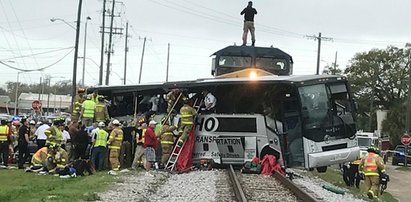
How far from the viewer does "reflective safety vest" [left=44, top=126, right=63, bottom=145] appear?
64.0ft

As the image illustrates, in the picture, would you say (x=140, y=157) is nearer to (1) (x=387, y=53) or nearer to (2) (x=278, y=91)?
(2) (x=278, y=91)

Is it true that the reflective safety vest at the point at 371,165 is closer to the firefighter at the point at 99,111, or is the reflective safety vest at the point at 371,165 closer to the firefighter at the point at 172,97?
the firefighter at the point at 172,97

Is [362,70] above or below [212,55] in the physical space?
above

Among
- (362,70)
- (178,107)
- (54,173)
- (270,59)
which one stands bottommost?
(54,173)

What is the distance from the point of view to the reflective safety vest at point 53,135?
19.5 metres

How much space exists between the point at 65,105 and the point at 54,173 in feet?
399

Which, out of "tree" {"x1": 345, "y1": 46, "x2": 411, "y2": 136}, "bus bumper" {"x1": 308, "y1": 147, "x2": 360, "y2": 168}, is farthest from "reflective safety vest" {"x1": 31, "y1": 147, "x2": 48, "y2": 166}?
"tree" {"x1": 345, "y1": 46, "x2": 411, "y2": 136}

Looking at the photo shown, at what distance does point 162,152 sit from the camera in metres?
20.2

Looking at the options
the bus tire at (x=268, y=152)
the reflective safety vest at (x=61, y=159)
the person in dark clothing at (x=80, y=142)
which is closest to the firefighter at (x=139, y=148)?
the person in dark clothing at (x=80, y=142)

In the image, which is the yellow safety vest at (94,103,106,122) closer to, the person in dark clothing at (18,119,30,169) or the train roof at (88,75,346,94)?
the train roof at (88,75,346,94)

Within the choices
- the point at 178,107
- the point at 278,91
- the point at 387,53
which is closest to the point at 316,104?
the point at 278,91

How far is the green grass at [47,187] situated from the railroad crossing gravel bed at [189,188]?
4.58 ft

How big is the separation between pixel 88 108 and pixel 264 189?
840 centimetres

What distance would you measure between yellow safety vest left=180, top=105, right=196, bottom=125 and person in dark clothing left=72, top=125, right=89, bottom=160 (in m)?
3.07
